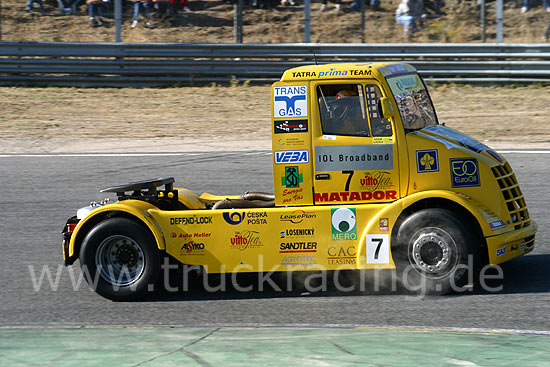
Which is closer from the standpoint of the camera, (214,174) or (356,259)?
(356,259)

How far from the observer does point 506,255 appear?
7.31 metres

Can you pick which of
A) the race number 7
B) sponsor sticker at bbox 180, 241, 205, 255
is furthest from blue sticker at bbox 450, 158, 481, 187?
sponsor sticker at bbox 180, 241, 205, 255

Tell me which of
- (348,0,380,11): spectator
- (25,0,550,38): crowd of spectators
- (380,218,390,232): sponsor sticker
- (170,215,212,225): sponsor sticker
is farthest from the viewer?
(348,0,380,11): spectator

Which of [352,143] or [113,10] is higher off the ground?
[113,10]

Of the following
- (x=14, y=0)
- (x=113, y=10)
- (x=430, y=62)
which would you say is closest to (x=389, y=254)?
(x=430, y=62)

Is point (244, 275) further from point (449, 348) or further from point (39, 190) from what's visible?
point (39, 190)

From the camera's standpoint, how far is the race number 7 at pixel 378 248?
7316 mm

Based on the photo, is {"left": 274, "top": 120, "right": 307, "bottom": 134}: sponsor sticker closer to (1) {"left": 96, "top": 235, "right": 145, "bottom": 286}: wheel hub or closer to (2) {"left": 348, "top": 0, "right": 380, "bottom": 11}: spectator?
(1) {"left": 96, "top": 235, "right": 145, "bottom": 286}: wheel hub

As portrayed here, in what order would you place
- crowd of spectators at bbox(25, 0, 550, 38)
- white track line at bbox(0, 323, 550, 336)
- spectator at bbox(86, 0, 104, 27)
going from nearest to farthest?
white track line at bbox(0, 323, 550, 336)
crowd of spectators at bbox(25, 0, 550, 38)
spectator at bbox(86, 0, 104, 27)

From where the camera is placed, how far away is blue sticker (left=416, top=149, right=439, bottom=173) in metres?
7.27

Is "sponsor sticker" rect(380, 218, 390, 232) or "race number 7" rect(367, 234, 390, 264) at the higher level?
"sponsor sticker" rect(380, 218, 390, 232)

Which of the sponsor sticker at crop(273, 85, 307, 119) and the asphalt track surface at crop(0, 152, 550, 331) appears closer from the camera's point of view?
the asphalt track surface at crop(0, 152, 550, 331)

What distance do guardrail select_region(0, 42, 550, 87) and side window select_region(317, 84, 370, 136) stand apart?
11.0 metres

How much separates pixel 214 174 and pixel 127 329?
5707mm
